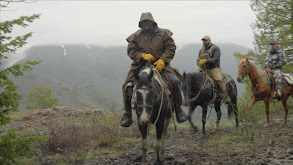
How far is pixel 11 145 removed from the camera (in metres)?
3.90

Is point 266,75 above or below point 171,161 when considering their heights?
above

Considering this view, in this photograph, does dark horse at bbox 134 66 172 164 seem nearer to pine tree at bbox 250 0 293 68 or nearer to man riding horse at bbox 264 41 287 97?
man riding horse at bbox 264 41 287 97

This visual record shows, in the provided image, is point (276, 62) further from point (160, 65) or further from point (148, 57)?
point (148, 57)

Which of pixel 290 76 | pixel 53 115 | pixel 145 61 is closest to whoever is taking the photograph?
pixel 145 61

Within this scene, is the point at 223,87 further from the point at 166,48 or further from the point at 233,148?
the point at 166,48

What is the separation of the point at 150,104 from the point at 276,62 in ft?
24.5

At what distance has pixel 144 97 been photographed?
483cm

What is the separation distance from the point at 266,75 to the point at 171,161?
632cm

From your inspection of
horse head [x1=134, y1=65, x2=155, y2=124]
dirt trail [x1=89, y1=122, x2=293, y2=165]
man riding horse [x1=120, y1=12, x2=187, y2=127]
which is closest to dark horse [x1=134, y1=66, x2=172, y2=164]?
horse head [x1=134, y1=65, x2=155, y2=124]

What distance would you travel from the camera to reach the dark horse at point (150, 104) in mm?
Answer: 4828

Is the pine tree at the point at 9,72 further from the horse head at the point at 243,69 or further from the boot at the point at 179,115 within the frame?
the horse head at the point at 243,69

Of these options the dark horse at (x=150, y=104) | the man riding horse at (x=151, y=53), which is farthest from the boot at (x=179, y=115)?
the dark horse at (x=150, y=104)

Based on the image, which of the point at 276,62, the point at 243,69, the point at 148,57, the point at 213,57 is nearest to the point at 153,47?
the point at 148,57

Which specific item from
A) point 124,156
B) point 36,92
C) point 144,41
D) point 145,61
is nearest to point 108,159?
point 124,156
